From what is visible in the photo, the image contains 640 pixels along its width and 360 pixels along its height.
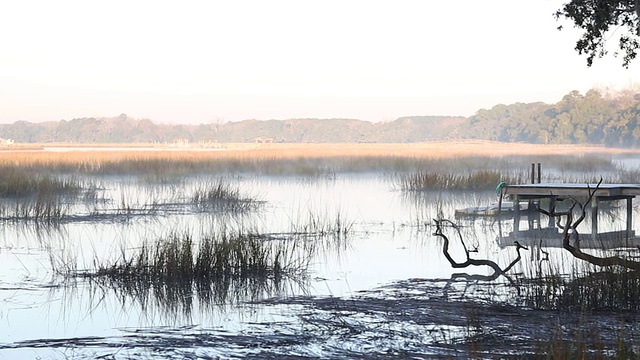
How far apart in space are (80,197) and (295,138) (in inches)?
3954

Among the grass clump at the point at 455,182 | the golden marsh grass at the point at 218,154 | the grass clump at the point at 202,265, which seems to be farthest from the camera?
the golden marsh grass at the point at 218,154

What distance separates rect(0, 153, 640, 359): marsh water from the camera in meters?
6.50

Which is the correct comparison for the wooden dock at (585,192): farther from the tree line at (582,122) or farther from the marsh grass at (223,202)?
the tree line at (582,122)

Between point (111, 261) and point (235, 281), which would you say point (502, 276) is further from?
point (111, 261)

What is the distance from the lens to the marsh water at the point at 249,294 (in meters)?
6.50

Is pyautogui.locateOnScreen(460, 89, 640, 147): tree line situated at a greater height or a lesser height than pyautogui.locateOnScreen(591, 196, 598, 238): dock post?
greater

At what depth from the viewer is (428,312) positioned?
750cm

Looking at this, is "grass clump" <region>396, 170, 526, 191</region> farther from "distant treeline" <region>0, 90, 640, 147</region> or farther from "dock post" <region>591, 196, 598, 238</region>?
"distant treeline" <region>0, 90, 640, 147</region>

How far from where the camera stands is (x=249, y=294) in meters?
8.72

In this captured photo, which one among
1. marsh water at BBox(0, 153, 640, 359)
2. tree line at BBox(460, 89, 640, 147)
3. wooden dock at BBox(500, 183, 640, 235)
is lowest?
marsh water at BBox(0, 153, 640, 359)

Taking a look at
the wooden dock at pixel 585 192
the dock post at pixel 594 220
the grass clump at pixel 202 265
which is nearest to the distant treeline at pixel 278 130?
the wooden dock at pixel 585 192

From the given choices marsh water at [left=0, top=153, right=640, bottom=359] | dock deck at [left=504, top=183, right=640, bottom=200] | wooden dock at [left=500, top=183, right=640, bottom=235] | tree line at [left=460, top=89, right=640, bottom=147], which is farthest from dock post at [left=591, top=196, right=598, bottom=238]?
tree line at [left=460, top=89, right=640, bottom=147]

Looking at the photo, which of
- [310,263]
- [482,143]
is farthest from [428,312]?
[482,143]

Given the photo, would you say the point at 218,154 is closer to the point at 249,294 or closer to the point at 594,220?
the point at 594,220
